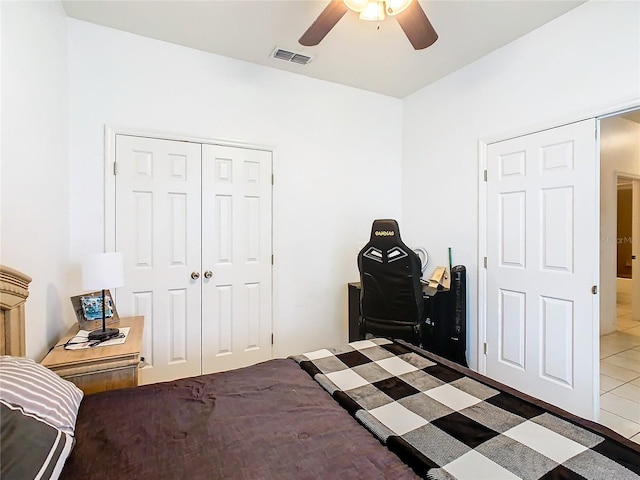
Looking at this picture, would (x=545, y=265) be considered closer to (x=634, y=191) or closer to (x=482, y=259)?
(x=482, y=259)

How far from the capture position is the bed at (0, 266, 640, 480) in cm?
96

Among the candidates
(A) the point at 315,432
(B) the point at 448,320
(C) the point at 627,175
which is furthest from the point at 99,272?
(C) the point at 627,175

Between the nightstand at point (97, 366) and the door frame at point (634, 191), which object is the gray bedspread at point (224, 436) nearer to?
the nightstand at point (97, 366)

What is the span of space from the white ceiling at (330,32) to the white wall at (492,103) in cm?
18

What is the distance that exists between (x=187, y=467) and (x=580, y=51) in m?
3.23

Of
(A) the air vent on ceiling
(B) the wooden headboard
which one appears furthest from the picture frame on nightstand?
(A) the air vent on ceiling

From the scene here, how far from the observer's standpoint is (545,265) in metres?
2.57

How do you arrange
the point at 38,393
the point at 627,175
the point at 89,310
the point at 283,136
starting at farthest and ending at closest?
the point at 627,175, the point at 283,136, the point at 89,310, the point at 38,393

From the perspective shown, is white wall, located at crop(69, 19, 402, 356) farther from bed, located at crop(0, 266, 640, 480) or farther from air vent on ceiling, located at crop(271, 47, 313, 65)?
bed, located at crop(0, 266, 640, 480)

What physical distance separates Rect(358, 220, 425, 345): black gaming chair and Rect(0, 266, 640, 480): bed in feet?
3.19

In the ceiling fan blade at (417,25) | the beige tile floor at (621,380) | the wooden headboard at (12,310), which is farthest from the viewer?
the beige tile floor at (621,380)

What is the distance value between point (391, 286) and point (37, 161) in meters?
2.36

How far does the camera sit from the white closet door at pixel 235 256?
114 inches

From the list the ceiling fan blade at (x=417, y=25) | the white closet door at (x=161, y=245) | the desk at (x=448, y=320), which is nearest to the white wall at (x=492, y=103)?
the desk at (x=448, y=320)
